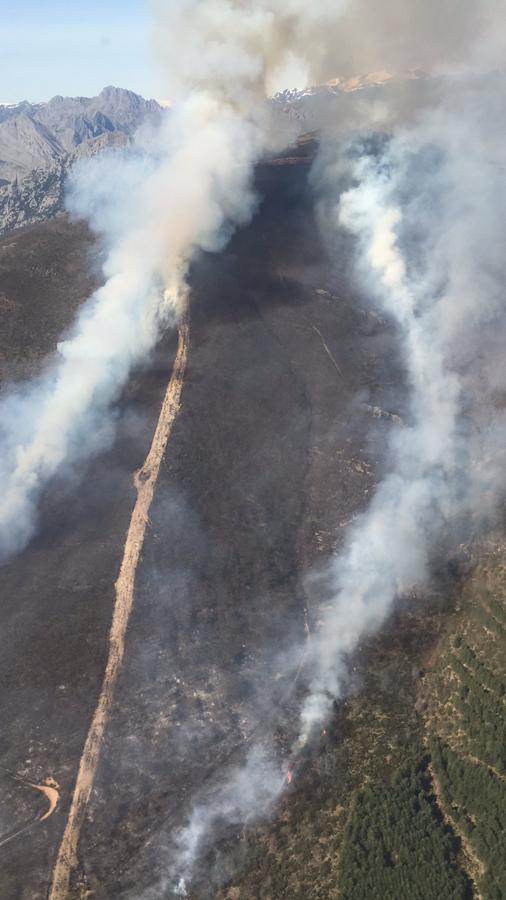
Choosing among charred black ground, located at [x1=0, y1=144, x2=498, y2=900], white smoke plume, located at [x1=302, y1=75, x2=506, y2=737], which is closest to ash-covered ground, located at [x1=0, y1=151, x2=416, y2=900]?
charred black ground, located at [x1=0, y1=144, x2=498, y2=900]

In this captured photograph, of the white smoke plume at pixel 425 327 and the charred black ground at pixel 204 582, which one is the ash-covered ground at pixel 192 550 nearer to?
the charred black ground at pixel 204 582

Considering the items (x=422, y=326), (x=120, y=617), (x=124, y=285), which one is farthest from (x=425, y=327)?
(x=120, y=617)

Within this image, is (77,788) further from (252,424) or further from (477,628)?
(252,424)

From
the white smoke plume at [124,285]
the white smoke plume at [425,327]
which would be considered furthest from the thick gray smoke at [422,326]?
the white smoke plume at [124,285]

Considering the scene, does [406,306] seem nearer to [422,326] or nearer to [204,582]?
[422,326]

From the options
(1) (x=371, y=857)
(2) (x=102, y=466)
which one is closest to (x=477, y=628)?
(1) (x=371, y=857)
